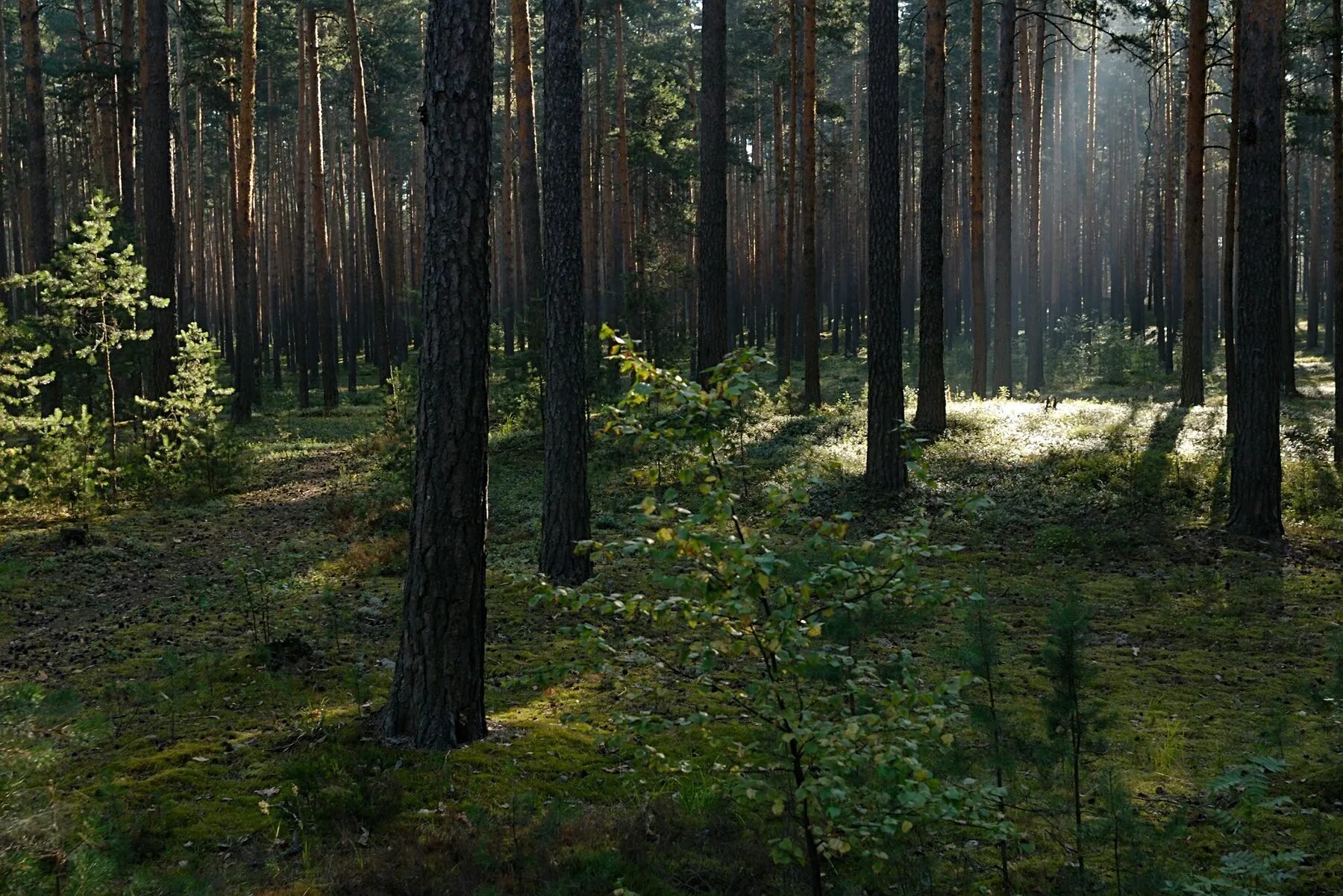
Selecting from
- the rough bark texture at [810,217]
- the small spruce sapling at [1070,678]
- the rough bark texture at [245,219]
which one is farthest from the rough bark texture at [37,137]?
the small spruce sapling at [1070,678]

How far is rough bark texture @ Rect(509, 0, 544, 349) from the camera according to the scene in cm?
1792

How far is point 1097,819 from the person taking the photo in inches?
194

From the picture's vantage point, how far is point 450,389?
5.67 meters

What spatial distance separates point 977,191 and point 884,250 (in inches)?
393

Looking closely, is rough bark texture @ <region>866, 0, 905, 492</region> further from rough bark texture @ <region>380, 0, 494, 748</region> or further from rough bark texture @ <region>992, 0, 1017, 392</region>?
rough bark texture @ <region>992, 0, 1017, 392</region>

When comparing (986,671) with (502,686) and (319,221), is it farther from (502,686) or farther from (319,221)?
(319,221)

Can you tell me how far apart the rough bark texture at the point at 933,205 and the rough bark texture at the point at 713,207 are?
3.37m

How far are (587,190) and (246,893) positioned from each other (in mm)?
34992

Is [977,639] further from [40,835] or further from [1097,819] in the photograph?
[40,835]

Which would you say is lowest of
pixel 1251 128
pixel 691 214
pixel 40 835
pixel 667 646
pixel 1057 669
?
pixel 667 646

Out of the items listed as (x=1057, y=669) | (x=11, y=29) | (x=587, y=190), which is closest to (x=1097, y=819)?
(x=1057, y=669)

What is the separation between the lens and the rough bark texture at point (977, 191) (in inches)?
839

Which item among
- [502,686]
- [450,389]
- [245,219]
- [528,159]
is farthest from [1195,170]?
[245,219]

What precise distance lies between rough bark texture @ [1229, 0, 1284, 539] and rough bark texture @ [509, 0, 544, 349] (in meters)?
10.6
